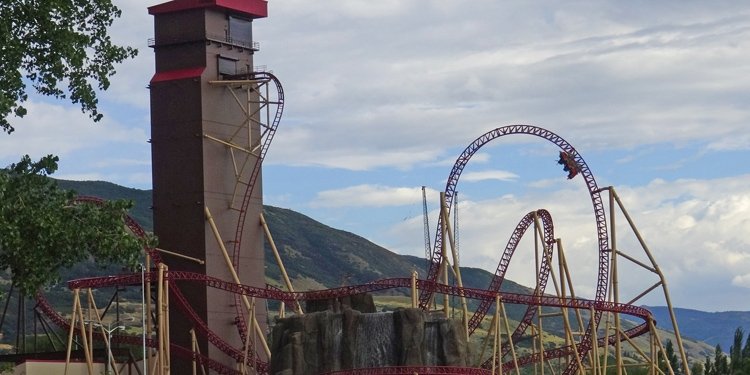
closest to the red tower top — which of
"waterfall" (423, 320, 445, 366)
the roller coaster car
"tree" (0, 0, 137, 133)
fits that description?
the roller coaster car

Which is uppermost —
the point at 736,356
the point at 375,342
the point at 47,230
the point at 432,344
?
the point at 47,230

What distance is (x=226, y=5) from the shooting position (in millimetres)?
74875

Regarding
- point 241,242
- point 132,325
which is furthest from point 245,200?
point 132,325

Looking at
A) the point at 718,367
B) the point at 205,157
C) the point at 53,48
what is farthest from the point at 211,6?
the point at 53,48

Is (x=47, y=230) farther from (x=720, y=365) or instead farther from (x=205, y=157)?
(x=720, y=365)

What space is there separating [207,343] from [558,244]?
670 inches

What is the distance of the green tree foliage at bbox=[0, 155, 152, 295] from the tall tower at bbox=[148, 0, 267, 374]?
4244cm

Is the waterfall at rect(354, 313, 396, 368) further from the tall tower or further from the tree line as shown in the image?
the tree line

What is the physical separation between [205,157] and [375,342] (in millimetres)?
16032

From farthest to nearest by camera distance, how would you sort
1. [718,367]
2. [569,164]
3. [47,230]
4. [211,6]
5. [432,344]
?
1. [718,367]
2. [211,6]
3. [569,164]
4. [432,344]
5. [47,230]

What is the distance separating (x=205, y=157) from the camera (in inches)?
2864

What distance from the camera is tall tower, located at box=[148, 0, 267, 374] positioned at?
72.2 m

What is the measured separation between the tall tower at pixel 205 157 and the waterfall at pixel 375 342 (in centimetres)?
1172

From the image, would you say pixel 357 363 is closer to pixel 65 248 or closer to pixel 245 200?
pixel 245 200
